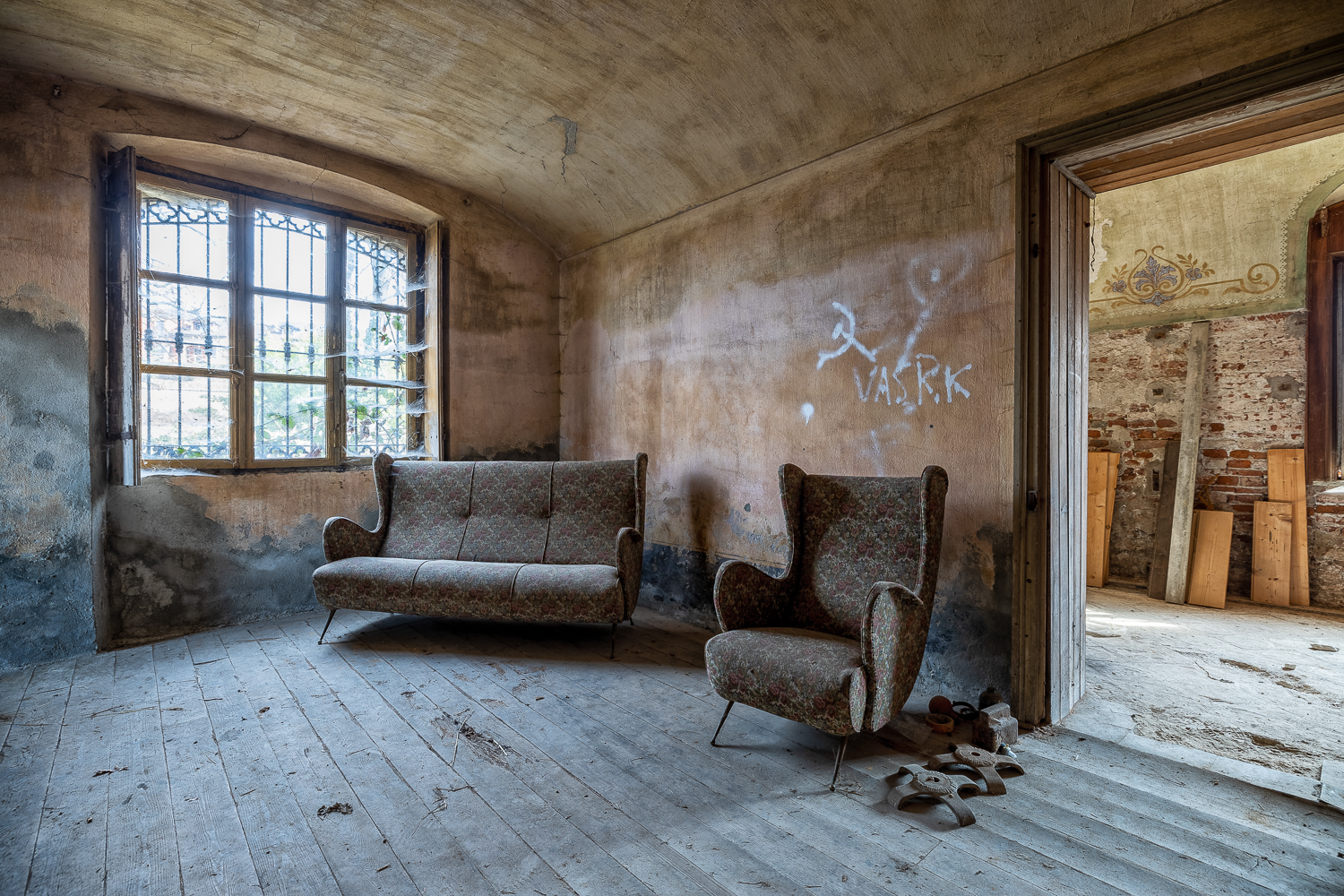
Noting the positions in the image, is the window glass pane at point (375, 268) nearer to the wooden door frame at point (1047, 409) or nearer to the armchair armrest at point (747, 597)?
the armchair armrest at point (747, 597)

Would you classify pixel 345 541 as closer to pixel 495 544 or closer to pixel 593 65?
pixel 495 544

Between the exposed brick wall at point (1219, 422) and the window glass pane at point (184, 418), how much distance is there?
21.4ft

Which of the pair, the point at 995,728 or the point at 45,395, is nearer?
the point at 995,728

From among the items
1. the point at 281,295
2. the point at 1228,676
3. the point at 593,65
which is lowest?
the point at 1228,676

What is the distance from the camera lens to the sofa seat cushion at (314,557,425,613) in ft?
11.4

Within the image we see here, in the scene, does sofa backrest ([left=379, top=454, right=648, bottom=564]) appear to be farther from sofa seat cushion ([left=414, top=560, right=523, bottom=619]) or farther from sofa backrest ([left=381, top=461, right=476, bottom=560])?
sofa seat cushion ([left=414, top=560, right=523, bottom=619])

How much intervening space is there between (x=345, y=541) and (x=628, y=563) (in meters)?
1.70

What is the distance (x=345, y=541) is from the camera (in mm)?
3762

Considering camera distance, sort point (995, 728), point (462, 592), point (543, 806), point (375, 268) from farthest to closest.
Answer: point (375, 268) < point (462, 592) < point (995, 728) < point (543, 806)

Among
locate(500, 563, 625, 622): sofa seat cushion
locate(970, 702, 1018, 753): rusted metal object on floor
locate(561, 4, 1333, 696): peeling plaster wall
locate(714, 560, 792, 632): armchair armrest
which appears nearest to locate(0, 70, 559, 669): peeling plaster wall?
locate(500, 563, 625, 622): sofa seat cushion

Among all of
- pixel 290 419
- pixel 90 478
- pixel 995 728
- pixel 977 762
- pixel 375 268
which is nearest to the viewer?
pixel 977 762

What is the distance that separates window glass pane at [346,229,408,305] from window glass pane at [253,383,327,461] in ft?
2.46

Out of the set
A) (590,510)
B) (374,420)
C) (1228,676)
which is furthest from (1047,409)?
(374,420)

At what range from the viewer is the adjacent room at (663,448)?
6.49ft
